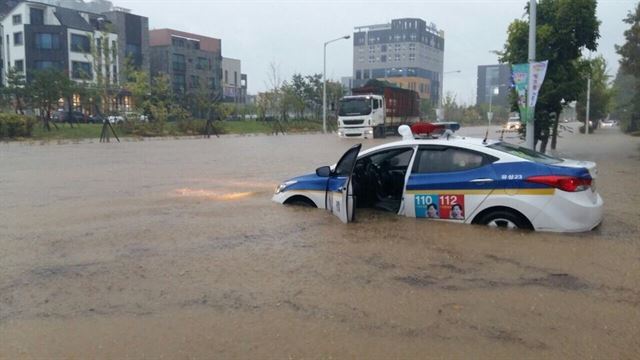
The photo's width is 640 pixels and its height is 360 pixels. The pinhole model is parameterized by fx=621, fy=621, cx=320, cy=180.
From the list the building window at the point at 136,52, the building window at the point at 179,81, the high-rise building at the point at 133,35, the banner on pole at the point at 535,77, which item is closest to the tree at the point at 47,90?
the banner on pole at the point at 535,77

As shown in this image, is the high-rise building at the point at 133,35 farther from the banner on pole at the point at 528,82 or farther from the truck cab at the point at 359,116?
the banner on pole at the point at 528,82

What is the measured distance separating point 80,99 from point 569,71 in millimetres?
33209

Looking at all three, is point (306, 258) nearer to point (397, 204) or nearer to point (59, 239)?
point (397, 204)

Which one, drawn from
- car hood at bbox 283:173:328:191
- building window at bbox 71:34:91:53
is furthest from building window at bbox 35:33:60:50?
car hood at bbox 283:173:328:191

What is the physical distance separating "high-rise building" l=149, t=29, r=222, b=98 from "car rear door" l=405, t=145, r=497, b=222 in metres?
72.6

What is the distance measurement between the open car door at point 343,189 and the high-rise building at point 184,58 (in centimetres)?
7184

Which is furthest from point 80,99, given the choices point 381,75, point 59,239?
point 381,75

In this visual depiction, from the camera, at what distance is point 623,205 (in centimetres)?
1012

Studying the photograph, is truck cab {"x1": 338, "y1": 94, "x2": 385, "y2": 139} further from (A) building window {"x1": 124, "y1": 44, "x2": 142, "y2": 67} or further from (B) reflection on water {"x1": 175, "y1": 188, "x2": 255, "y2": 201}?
(A) building window {"x1": 124, "y1": 44, "x2": 142, "y2": 67}

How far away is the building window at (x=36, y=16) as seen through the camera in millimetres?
65050

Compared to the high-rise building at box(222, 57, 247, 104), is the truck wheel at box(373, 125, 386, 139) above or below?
below

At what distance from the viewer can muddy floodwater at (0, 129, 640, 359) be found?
4281mm

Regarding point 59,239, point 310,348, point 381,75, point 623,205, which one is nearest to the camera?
point 310,348

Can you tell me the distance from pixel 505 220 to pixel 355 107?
28.2 metres
